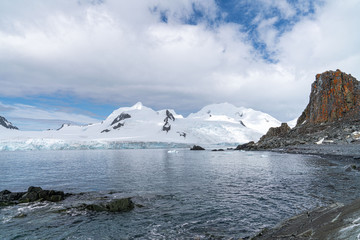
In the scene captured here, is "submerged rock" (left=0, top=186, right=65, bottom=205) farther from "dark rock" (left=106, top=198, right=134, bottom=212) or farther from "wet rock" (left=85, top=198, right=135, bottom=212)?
"dark rock" (left=106, top=198, right=134, bottom=212)

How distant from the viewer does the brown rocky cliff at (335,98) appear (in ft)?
227

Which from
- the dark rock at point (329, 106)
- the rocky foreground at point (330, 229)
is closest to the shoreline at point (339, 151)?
the dark rock at point (329, 106)

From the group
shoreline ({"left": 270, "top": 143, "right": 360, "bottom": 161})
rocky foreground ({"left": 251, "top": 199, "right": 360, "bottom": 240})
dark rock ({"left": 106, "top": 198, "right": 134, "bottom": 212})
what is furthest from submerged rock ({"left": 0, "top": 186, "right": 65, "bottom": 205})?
shoreline ({"left": 270, "top": 143, "right": 360, "bottom": 161})

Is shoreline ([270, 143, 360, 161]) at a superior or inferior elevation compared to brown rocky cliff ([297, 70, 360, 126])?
inferior

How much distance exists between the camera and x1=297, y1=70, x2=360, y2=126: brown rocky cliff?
69.1 m

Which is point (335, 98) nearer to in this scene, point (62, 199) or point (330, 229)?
point (330, 229)

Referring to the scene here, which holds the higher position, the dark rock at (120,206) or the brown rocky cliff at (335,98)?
the brown rocky cliff at (335,98)

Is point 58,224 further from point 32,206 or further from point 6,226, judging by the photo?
point 32,206

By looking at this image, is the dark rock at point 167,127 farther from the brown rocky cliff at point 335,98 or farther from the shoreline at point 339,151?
the shoreline at point 339,151

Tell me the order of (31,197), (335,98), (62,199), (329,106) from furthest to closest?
A: (329,106) → (335,98) → (62,199) → (31,197)

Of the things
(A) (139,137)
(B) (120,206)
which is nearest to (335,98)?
(B) (120,206)

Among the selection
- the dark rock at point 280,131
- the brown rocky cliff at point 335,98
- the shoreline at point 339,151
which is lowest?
the shoreline at point 339,151

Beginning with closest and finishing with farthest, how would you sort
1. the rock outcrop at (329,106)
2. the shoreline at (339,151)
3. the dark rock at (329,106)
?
the shoreline at (339,151) < the dark rock at (329,106) < the rock outcrop at (329,106)

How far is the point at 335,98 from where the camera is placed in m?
71.2
